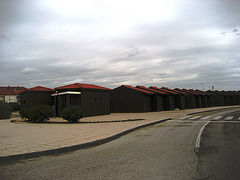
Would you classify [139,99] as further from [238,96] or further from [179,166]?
[238,96]

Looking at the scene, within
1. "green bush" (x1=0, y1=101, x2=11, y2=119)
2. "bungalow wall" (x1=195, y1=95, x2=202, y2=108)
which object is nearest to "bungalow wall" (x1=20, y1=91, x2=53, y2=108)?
"green bush" (x1=0, y1=101, x2=11, y2=119)

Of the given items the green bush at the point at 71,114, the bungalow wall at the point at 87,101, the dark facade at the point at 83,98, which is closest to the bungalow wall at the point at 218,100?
the bungalow wall at the point at 87,101

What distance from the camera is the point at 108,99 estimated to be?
28234 millimetres

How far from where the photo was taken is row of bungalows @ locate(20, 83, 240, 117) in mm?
23642

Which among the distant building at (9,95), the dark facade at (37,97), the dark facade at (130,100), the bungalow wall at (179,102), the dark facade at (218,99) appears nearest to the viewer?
the dark facade at (37,97)

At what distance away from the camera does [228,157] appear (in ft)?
19.0

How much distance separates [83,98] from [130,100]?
11.1 metres

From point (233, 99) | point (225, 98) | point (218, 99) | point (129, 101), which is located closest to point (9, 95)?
point (129, 101)

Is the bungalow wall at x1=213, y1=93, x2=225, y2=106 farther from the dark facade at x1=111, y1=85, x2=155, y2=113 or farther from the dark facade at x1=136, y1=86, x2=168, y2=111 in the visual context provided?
the dark facade at x1=111, y1=85, x2=155, y2=113

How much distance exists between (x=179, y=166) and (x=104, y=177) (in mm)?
1888

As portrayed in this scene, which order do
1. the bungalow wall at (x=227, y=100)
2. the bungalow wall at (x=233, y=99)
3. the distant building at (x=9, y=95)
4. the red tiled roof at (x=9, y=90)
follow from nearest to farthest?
the bungalow wall at (x=227, y=100) < the bungalow wall at (x=233, y=99) < the distant building at (x=9, y=95) < the red tiled roof at (x=9, y=90)

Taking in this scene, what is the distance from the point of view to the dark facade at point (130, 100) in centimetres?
3205

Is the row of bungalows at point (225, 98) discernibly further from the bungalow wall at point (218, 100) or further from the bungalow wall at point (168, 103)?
the bungalow wall at point (168, 103)

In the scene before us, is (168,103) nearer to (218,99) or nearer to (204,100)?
(204,100)
